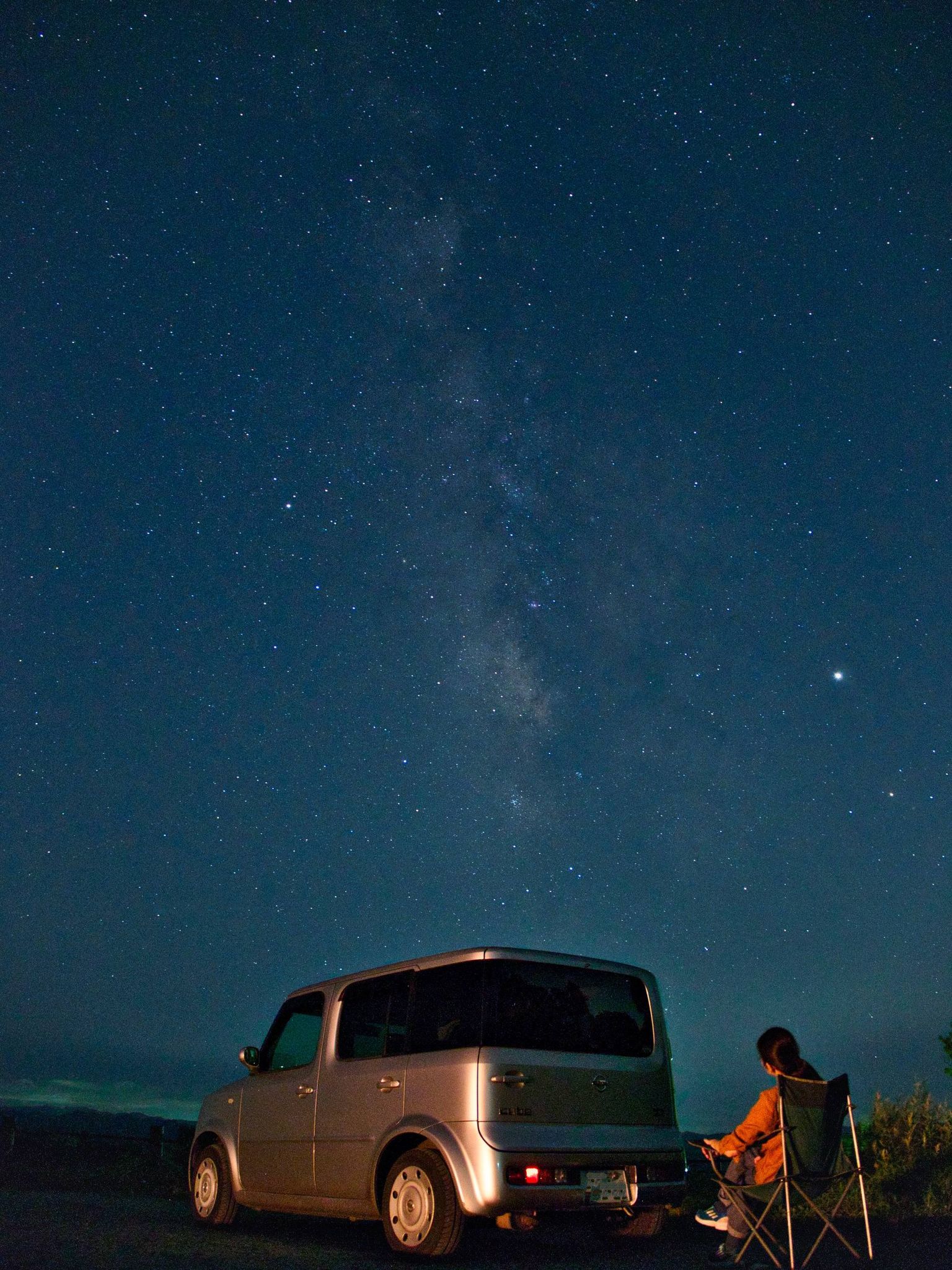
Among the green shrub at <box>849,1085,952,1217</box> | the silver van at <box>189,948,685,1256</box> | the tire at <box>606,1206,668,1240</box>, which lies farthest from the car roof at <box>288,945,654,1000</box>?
the green shrub at <box>849,1085,952,1217</box>

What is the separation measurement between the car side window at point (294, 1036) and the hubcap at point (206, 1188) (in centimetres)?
112

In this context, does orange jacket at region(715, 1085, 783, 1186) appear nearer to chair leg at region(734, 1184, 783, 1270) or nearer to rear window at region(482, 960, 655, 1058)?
chair leg at region(734, 1184, 783, 1270)

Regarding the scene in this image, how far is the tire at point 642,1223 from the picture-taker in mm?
7207

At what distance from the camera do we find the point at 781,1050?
612cm

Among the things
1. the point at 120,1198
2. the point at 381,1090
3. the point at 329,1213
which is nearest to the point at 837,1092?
the point at 381,1090

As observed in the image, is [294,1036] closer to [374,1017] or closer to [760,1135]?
[374,1017]

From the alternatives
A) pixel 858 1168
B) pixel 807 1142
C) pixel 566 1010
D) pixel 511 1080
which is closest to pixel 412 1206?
pixel 511 1080

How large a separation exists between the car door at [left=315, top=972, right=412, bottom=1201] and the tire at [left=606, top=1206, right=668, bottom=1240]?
6.04ft

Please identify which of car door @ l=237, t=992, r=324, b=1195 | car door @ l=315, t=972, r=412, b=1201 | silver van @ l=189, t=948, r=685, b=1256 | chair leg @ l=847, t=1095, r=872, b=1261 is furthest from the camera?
car door @ l=237, t=992, r=324, b=1195

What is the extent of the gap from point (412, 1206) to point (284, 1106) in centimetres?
200

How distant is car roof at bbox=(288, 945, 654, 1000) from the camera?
6590 mm

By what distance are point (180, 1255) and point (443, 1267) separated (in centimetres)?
187

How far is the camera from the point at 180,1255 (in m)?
6.91

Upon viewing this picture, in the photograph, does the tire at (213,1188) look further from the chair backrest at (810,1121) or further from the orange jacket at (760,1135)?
the chair backrest at (810,1121)
